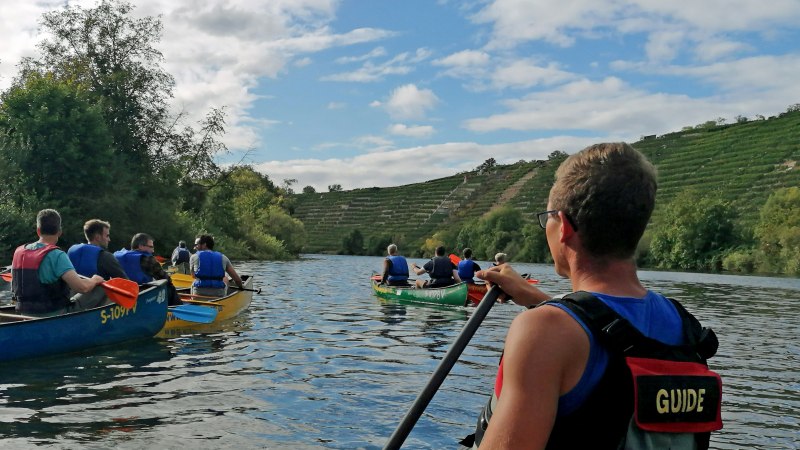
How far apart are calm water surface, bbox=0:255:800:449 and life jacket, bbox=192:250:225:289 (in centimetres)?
93

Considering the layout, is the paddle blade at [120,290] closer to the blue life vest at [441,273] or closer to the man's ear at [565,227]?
the man's ear at [565,227]

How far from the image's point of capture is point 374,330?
14.2 m

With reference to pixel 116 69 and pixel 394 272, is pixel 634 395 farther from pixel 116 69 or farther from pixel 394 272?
pixel 116 69

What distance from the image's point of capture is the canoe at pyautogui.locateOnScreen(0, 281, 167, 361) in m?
9.19

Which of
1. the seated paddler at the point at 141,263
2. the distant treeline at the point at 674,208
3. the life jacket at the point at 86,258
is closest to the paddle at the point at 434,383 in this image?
the life jacket at the point at 86,258

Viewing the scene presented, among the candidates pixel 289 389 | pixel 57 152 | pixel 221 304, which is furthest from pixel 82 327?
pixel 57 152

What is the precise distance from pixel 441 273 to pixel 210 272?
22.6 ft

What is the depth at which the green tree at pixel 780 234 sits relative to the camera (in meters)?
54.8

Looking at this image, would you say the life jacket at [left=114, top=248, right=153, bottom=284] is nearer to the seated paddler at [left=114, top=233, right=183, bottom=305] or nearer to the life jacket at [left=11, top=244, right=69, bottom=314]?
the seated paddler at [left=114, top=233, right=183, bottom=305]

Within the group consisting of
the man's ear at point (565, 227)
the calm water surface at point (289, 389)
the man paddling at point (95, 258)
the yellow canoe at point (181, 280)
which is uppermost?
the man's ear at point (565, 227)

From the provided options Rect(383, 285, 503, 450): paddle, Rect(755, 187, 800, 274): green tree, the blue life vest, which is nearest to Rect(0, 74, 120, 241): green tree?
the blue life vest

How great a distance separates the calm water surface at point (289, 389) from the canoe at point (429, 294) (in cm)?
365

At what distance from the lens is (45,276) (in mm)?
9719

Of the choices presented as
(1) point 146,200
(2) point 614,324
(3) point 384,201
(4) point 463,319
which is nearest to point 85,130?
(1) point 146,200
